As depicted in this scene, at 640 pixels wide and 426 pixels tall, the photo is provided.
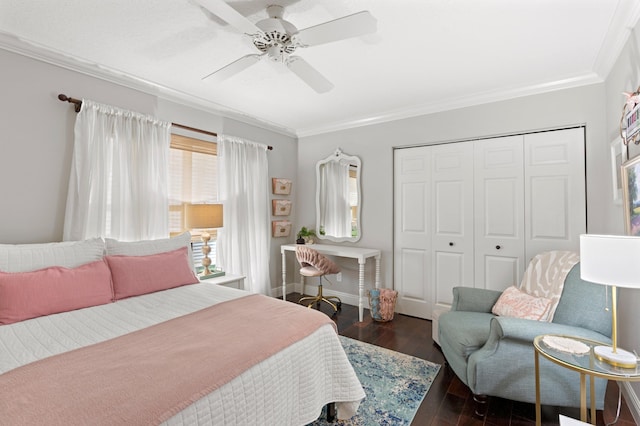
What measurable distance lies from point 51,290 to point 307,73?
7.10ft

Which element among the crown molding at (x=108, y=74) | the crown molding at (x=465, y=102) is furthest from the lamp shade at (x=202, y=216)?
the crown molding at (x=465, y=102)

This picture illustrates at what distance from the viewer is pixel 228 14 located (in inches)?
61.6

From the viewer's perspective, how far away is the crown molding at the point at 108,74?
2.20m

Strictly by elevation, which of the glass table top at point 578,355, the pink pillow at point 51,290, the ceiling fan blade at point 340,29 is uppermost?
the ceiling fan blade at point 340,29

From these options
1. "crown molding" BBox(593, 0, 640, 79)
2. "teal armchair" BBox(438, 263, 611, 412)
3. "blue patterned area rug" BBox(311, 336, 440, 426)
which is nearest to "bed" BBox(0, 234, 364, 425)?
"blue patterned area rug" BBox(311, 336, 440, 426)

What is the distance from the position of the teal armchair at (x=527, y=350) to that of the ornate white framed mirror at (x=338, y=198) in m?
2.21

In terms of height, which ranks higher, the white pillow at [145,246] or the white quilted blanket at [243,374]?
the white pillow at [145,246]

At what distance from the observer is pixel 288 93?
10.5ft

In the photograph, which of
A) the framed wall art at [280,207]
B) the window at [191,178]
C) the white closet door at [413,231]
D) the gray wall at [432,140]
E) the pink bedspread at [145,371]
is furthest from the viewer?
the framed wall art at [280,207]

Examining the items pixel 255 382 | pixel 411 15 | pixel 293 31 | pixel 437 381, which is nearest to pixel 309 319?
pixel 255 382

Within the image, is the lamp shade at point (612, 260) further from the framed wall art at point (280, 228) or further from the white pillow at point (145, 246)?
the framed wall art at point (280, 228)

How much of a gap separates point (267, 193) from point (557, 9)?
3.32 metres

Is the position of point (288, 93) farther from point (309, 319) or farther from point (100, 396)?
point (100, 396)

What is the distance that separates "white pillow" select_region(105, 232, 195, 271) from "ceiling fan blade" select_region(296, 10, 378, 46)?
6.53ft
